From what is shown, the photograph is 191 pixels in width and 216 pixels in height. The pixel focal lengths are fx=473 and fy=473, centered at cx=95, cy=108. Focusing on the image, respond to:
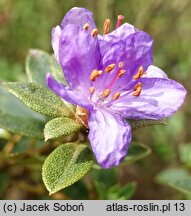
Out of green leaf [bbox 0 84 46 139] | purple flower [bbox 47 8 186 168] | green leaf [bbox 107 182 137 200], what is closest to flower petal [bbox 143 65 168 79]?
purple flower [bbox 47 8 186 168]

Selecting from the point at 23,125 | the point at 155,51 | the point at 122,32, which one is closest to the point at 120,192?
the point at 23,125

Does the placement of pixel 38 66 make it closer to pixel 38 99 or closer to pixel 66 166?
pixel 38 99

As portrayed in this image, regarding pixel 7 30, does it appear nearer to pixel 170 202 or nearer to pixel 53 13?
pixel 53 13

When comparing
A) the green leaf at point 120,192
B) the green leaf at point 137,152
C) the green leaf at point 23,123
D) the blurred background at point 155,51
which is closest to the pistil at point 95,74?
the green leaf at point 23,123

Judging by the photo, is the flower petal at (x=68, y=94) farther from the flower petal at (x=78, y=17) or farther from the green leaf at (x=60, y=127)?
the flower petal at (x=78, y=17)

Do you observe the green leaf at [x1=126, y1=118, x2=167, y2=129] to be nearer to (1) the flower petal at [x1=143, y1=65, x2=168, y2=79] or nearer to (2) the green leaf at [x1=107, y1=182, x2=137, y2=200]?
(1) the flower petal at [x1=143, y1=65, x2=168, y2=79]

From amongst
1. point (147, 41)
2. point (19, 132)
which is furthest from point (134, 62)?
point (19, 132)

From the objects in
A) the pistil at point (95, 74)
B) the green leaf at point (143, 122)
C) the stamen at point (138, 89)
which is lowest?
the green leaf at point (143, 122)

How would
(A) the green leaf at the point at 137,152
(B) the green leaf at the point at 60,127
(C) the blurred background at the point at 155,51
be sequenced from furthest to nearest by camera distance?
1. (C) the blurred background at the point at 155,51
2. (A) the green leaf at the point at 137,152
3. (B) the green leaf at the point at 60,127
